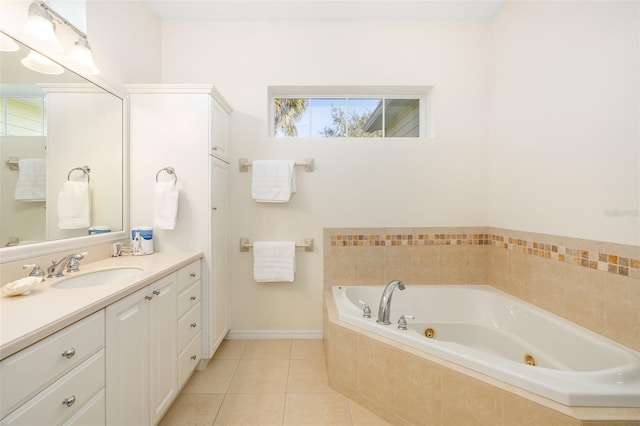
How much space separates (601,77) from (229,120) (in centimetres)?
245

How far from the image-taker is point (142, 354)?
46.4 inches

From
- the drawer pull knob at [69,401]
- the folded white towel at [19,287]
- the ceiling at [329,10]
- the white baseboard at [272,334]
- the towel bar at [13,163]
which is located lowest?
the white baseboard at [272,334]

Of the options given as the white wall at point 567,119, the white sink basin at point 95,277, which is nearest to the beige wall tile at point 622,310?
the white wall at point 567,119

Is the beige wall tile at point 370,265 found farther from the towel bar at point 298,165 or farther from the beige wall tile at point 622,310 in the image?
the beige wall tile at point 622,310

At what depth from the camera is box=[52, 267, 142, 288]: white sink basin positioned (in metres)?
1.25

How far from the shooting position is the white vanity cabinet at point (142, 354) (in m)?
1.01

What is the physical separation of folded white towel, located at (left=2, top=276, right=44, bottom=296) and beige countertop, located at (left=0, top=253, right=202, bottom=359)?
0.06 ft

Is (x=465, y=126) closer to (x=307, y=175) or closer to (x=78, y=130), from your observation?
(x=307, y=175)

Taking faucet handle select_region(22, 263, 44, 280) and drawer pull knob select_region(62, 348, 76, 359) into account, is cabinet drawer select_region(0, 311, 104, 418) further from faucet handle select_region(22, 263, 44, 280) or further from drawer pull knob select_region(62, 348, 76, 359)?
faucet handle select_region(22, 263, 44, 280)

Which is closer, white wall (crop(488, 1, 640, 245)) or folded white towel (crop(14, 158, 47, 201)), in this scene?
folded white towel (crop(14, 158, 47, 201))

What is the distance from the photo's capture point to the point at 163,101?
1849 mm

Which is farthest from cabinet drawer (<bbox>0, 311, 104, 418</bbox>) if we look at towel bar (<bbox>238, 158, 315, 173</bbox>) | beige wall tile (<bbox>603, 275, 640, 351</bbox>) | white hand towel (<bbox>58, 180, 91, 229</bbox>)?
beige wall tile (<bbox>603, 275, 640, 351</bbox>)

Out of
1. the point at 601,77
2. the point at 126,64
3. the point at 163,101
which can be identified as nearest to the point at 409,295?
the point at 601,77

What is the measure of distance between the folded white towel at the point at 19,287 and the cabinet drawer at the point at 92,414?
489 millimetres
